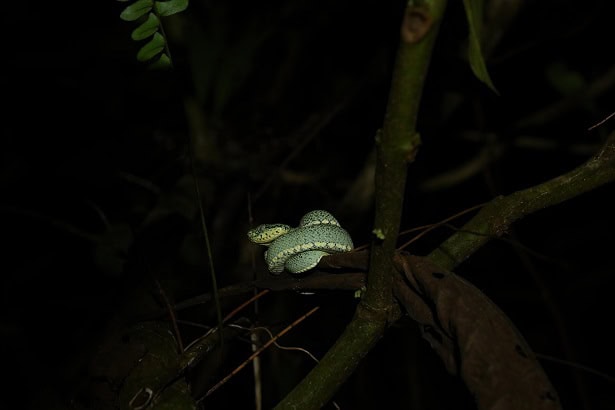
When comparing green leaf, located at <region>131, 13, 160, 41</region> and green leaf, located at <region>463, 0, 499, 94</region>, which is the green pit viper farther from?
green leaf, located at <region>463, 0, 499, 94</region>

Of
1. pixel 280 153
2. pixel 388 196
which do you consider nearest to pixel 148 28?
pixel 388 196

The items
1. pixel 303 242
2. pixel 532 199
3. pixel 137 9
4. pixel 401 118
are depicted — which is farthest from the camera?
pixel 303 242

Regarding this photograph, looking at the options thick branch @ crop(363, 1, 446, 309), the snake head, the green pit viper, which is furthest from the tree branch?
the snake head

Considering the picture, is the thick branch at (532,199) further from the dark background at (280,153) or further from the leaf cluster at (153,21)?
the dark background at (280,153)

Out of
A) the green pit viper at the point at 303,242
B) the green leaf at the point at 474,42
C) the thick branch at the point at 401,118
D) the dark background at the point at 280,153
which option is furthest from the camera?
the dark background at the point at 280,153

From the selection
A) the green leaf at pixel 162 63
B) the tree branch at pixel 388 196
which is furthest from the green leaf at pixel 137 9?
the tree branch at pixel 388 196

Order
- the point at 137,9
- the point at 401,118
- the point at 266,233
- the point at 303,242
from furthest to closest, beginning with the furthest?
the point at 266,233 < the point at 303,242 < the point at 137,9 < the point at 401,118

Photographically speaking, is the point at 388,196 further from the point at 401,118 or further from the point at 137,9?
the point at 137,9
